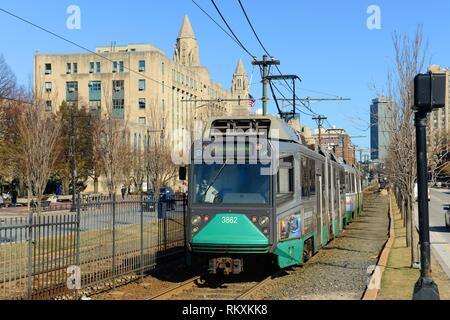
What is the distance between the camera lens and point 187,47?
134 meters

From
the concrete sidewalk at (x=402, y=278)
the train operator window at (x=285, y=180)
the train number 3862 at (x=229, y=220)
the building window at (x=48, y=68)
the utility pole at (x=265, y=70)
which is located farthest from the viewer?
the building window at (x=48, y=68)

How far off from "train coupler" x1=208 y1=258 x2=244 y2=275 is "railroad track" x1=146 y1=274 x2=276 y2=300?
44 cm

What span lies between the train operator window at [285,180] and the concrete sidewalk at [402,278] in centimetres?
276

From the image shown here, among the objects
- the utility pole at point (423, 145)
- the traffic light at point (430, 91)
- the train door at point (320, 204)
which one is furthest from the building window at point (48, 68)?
the traffic light at point (430, 91)

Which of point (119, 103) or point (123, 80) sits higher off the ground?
point (123, 80)

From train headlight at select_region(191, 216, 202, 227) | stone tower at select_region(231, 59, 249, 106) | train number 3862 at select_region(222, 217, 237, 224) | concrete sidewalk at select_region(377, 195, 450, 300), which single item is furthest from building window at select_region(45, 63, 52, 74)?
train number 3862 at select_region(222, 217, 237, 224)

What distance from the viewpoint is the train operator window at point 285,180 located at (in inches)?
511

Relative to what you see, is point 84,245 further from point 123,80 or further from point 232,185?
point 123,80

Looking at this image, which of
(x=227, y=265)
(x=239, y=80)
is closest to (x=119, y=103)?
(x=239, y=80)

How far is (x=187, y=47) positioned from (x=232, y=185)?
124 meters

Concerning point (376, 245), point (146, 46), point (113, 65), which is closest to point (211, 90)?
point (146, 46)

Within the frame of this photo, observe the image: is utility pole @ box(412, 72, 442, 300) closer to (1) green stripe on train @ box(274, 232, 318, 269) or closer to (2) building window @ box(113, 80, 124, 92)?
(1) green stripe on train @ box(274, 232, 318, 269)

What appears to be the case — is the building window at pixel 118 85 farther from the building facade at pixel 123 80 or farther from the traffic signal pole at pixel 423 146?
the traffic signal pole at pixel 423 146
